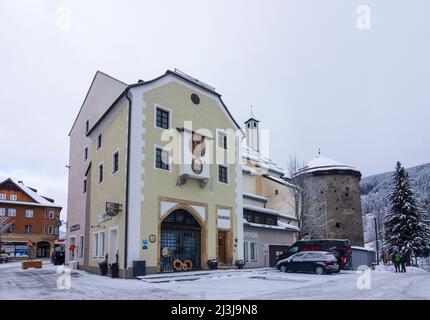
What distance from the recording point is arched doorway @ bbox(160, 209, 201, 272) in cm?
2386

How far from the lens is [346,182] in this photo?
5322 cm

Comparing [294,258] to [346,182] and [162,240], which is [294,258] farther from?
[346,182]

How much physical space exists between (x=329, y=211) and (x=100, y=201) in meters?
33.1

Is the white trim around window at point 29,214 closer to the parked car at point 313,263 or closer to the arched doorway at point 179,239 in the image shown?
the arched doorway at point 179,239

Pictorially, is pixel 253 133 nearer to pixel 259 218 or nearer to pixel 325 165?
pixel 325 165

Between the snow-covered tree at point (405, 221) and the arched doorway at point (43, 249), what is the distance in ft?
175

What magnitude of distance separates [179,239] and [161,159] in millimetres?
5060

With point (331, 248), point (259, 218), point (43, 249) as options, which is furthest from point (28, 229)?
point (331, 248)

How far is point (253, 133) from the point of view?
256ft

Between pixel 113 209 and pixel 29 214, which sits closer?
pixel 113 209

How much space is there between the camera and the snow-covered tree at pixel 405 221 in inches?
1767

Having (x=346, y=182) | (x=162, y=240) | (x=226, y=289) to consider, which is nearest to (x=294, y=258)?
(x=162, y=240)

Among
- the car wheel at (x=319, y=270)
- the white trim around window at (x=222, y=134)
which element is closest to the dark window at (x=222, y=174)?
the white trim around window at (x=222, y=134)

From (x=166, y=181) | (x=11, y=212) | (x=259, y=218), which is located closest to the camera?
(x=166, y=181)
